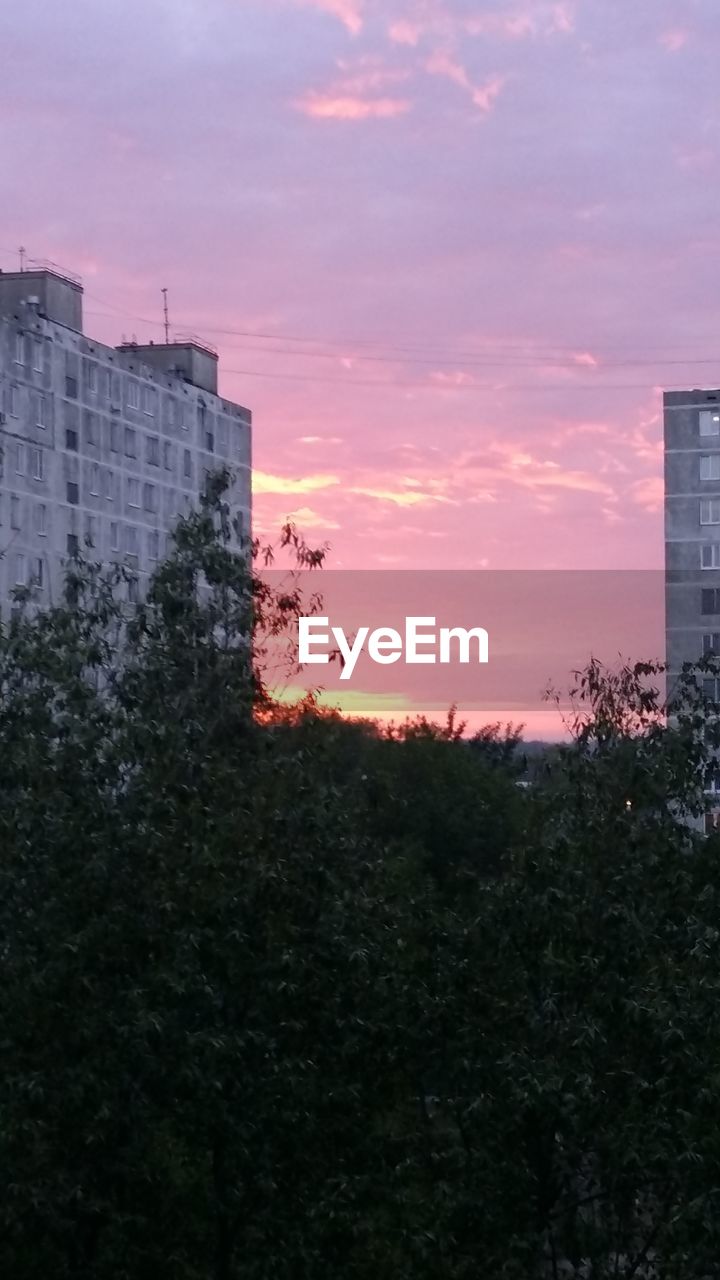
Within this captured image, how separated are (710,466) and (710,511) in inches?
94.5

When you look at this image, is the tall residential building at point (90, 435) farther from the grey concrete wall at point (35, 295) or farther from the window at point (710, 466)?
the window at point (710, 466)

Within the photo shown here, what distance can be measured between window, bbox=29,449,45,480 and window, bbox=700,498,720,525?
3531 cm

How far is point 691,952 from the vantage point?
83.5ft

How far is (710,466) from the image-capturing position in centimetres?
11138

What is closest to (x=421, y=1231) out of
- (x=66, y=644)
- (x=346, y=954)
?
(x=346, y=954)

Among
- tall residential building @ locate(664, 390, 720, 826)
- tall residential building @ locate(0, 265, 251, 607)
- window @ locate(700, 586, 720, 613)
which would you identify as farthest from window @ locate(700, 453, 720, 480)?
tall residential building @ locate(0, 265, 251, 607)

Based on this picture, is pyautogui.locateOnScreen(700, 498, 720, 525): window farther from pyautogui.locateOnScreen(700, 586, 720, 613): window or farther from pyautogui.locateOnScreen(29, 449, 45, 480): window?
pyautogui.locateOnScreen(29, 449, 45, 480): window

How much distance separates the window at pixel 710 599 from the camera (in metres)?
111

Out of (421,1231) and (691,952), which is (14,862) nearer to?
(421,1231)

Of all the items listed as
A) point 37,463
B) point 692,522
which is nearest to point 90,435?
point 37,463

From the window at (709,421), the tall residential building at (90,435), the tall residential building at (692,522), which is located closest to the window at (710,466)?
the tall residential building at (692,522)

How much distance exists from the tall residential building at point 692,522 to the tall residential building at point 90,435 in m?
23.8

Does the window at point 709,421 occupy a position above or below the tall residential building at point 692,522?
above

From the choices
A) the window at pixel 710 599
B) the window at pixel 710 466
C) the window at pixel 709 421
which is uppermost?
the window at pixel 709 421
